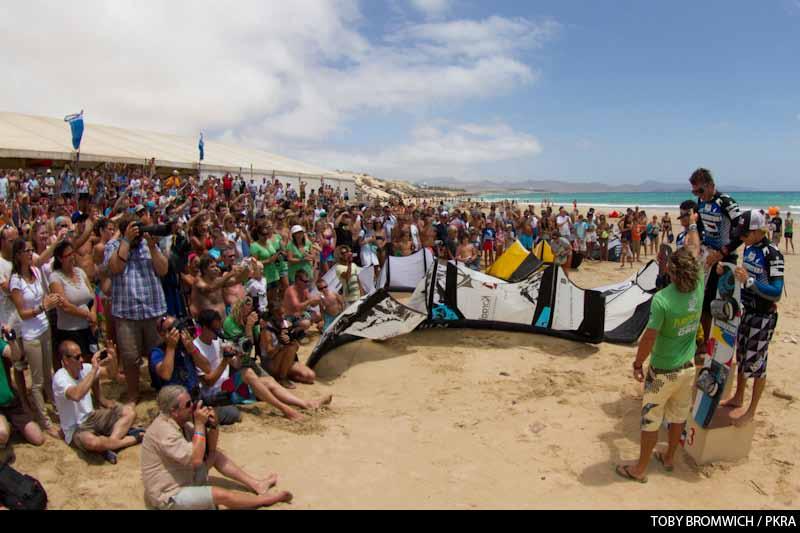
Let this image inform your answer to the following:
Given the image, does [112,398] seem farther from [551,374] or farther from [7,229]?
[551,374]

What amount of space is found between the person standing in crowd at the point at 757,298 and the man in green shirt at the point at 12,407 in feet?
18.9

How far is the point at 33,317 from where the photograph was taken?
4.78m

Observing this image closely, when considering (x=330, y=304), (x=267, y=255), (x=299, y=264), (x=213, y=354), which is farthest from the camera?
(x=299, y=264)

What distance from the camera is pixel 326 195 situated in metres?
26.8

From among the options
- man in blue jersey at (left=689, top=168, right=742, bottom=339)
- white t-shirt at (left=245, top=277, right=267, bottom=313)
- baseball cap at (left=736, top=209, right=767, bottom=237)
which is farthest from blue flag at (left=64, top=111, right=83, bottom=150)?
baseball cap at (left=736, top=209, right=767, bottom=237)

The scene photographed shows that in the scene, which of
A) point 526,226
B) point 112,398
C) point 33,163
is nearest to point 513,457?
point 112,398

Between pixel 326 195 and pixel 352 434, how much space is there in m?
22.7

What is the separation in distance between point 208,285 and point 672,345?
15.2 feet

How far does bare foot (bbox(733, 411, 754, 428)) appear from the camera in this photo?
172 inches

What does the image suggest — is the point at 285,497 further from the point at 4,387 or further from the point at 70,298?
the point at 70,298

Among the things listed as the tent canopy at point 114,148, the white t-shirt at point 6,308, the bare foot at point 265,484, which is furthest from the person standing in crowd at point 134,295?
the tent canopy at point 114,148

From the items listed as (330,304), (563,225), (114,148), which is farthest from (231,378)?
(114,148)

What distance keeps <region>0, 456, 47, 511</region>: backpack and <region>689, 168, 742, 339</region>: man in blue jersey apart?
226 inches

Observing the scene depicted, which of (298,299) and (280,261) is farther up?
(280,261)
